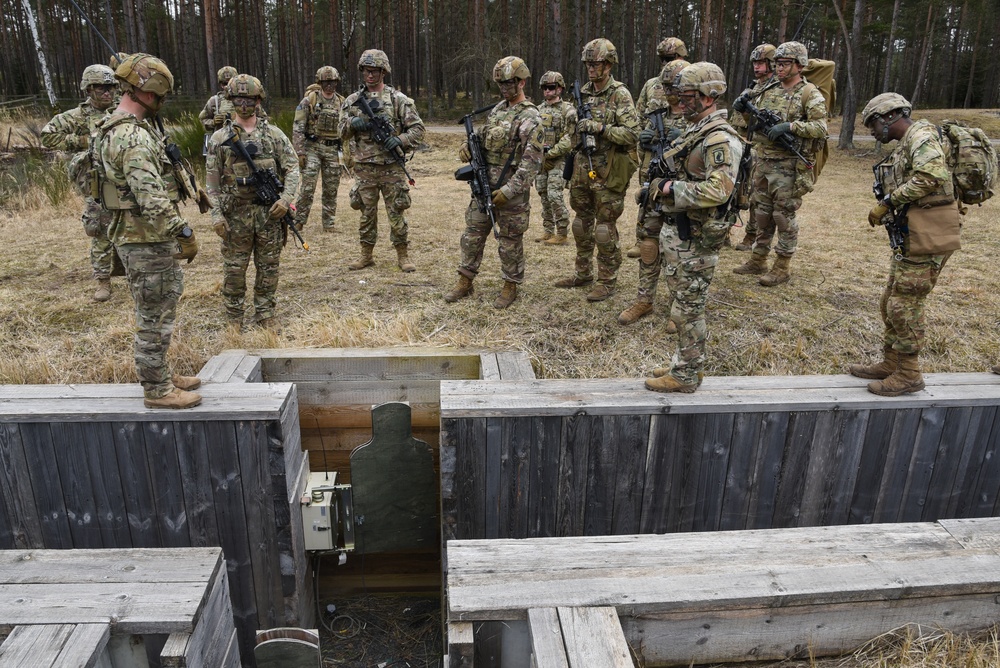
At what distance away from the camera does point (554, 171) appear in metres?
8.85

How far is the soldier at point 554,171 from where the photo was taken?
678 centimetres

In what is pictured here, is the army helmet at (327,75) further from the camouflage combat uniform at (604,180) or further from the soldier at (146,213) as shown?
the soldier at (146,213)

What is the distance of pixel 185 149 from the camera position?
10.7 meters

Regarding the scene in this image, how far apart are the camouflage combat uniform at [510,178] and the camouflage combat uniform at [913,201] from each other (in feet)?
8.40

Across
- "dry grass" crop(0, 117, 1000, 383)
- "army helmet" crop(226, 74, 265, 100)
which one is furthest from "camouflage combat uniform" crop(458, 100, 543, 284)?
"army helmet" crop(226, 74, 265, 100)

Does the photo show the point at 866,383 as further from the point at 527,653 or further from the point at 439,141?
the point at 439,141

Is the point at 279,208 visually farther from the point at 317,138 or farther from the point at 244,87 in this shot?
the point at 317,138

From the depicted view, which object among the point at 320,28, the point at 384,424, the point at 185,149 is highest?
the point at 320,28

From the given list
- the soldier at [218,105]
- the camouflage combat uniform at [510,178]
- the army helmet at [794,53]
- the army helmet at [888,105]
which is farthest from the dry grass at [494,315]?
the army helmet at [794,53]

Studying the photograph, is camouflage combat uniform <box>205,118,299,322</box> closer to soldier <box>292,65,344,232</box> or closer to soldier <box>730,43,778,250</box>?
soldier <box>292,65,344,232</box>

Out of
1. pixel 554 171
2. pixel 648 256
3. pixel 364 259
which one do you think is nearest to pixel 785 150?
pixel 648 256

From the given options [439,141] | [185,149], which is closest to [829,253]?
[185,149]

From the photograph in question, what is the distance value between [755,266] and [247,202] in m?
4.76

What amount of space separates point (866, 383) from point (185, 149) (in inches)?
393
